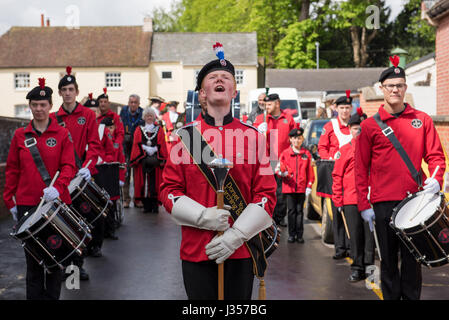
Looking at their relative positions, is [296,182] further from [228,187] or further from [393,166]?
[228,187]

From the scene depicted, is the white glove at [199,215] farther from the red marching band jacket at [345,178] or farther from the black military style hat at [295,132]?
the black military style hat at [295,132]

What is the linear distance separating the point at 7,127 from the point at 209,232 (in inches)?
404

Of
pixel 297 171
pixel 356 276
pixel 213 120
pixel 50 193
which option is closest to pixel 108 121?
pixel 297 171

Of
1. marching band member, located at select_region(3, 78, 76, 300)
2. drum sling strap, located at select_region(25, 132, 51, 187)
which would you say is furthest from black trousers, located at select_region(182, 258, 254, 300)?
drum sling strap, located at select_region(25, 132, 51, 187)

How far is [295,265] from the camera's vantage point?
791 cm

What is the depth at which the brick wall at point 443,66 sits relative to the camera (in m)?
13.8

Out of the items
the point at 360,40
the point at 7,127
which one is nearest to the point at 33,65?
the point at 360,40

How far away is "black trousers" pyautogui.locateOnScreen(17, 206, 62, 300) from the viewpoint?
18.0 feet

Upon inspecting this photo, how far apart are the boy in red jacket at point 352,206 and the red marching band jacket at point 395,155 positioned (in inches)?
71.0

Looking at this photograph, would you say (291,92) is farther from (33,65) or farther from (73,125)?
(33,65)

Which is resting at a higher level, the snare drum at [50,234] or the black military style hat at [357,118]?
the black military style hat at [357,118]

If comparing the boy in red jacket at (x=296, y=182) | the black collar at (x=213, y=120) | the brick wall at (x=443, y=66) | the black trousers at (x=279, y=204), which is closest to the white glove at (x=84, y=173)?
the black collar at (x=213, y=120)

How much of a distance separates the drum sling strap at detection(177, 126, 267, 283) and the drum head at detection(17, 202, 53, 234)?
216 cm

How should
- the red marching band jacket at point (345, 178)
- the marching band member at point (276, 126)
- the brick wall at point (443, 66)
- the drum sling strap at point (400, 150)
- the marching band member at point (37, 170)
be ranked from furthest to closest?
the brick wall at point (443, 66), the marching band member at point (276, 126), the red marching band jacket at point (345, 178), the marching band member at point (37, 170), the drum sling strap at point (400, 150)
